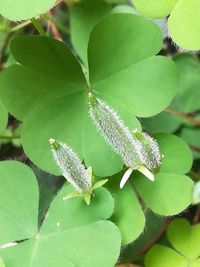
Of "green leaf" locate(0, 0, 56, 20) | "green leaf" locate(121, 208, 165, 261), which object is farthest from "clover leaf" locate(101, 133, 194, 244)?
"green leaf" locate(0, 0, 56, 20)

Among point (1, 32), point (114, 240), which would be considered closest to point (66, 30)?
point (1, 32)

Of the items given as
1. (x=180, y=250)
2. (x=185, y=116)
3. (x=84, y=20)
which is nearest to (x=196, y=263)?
(x=180, y=250)

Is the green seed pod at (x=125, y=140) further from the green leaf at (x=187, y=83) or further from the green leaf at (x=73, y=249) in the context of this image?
the green leaf at (x=187, y=83)

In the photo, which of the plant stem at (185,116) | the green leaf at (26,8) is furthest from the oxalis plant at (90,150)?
the plant stem at (185,116)

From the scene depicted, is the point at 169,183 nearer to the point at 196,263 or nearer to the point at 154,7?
the point at 196,263

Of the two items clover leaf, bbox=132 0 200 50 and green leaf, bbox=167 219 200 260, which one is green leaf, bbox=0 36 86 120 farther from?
green leaf, bbox=167 219 200 260

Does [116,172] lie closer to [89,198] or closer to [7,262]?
[89,198]
